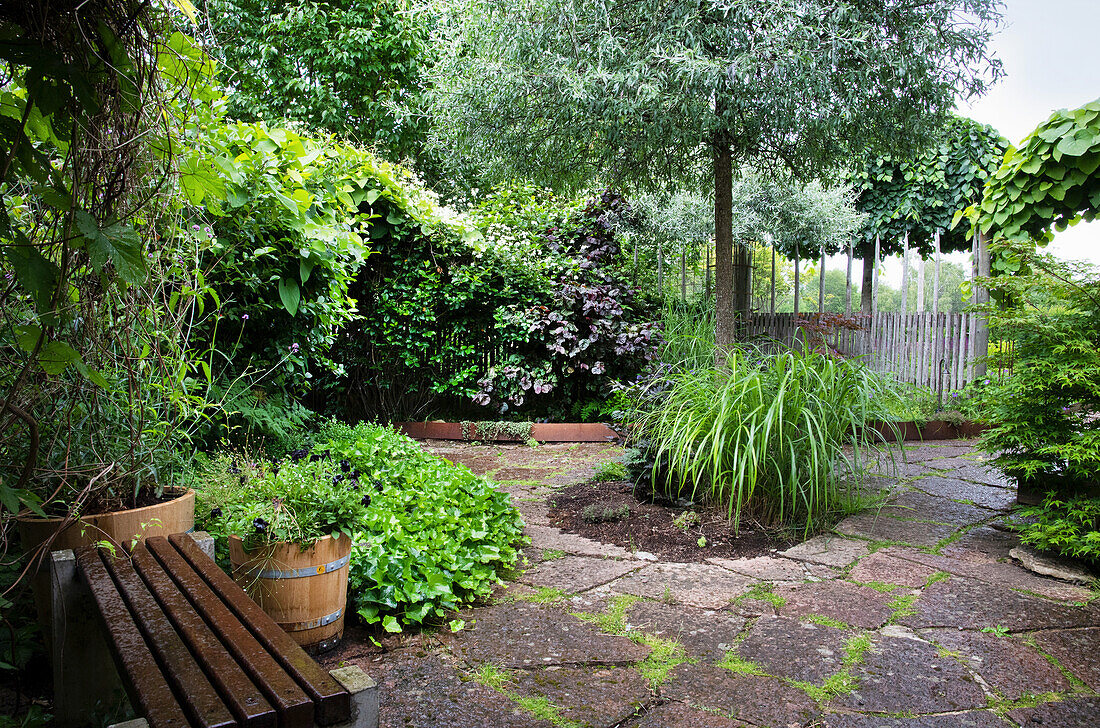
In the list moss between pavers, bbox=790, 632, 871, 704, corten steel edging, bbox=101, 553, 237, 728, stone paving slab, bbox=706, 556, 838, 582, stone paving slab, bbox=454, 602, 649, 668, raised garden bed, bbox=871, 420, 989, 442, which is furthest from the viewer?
raised garden bed, bbox=871, 420, 989, 442

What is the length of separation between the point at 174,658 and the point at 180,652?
3 cm

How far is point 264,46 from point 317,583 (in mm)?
11461

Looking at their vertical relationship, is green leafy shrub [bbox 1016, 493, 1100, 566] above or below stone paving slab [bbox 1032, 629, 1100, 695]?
above

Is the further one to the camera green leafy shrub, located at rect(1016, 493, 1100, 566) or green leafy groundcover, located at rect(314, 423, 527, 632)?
green leafy shrub, located at rect(1016, 493, 1100, 566)

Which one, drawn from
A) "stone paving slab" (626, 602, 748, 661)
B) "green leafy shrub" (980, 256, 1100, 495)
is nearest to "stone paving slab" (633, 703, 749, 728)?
"stone paving slab" (626, 602, 748, 661)

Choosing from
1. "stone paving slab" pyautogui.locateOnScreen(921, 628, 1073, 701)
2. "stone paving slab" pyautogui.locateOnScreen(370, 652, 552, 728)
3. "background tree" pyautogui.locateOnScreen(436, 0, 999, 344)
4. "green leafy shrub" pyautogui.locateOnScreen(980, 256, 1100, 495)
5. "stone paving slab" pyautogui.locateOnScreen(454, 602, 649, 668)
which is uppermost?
"background tree" pyautogui.locateOnScreen(436, 0, 999, 344)

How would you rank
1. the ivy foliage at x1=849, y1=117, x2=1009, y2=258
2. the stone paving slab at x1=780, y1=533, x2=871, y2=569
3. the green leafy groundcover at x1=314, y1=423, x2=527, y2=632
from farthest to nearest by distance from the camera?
the ivy foliage at x1=849, y1=117, x2=1009, y2=258, the stone paving slab at x1=780, y1=533, x2=871, y2=569, the green leafy groundcover at x1=314, y1=423, x2=527, y2=632

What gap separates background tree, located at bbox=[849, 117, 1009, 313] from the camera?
33.1 ft

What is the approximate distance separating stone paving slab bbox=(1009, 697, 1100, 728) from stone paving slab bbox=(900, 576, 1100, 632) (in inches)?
18.9

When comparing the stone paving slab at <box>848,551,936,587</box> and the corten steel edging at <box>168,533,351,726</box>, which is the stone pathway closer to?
the stone paving slab at <box>848,551,936,587</box>

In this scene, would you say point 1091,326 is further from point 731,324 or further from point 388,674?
point 388,674

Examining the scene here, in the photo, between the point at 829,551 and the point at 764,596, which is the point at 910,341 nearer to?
the point at 829,551

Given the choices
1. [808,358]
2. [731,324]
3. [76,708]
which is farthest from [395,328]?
[76,708]

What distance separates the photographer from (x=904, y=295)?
10180 millimetres
